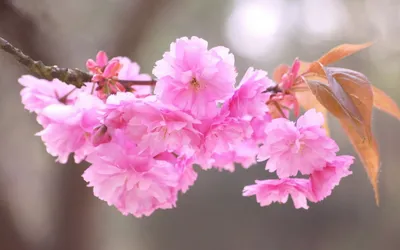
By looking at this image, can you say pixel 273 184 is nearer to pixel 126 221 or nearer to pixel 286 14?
pixel 286 14

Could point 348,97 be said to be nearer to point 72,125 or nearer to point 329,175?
point 329,175

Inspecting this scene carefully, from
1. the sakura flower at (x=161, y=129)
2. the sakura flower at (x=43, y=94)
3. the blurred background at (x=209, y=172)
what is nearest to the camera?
the sakura flower at (x=161, y=129)

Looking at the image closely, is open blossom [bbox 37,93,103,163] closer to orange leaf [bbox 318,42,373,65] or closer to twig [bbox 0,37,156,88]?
twig [bbox 0,37,156,88]

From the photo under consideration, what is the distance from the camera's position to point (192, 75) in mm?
312

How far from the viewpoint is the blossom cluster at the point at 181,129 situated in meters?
0.31

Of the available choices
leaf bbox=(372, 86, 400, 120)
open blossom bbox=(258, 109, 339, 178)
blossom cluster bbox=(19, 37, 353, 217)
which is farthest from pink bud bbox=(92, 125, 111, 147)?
leaf bbox=(372, 86, 400, 120)

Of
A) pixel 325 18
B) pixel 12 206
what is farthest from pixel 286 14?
pixel 12 206

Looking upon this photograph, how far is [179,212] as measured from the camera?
1.42 meters

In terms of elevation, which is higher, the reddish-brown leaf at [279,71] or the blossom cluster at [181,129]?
the reddish-brown leaf at [279,71]

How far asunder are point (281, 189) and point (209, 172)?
3.35 feet

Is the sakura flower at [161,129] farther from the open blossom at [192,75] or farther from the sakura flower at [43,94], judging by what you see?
the sakura flower at [43,94]

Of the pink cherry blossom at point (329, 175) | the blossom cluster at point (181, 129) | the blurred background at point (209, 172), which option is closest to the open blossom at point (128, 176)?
the blossom cluster at point (181, 129)

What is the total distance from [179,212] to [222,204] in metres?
0.13

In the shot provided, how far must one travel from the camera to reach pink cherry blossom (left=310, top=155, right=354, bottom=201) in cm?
35
